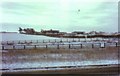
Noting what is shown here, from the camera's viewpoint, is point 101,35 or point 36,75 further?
point 101,35

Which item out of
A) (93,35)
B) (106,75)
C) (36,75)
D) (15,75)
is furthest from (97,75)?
(93,35)

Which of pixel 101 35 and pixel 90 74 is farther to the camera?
pixel 101 35

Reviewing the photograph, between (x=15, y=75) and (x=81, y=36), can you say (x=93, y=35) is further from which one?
(x=15, y=75)

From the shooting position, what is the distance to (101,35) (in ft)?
409

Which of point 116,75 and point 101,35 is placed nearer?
point 116,75

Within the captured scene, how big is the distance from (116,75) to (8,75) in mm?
3584

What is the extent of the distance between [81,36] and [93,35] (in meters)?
5.81

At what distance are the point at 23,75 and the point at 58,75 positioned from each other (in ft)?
4.04

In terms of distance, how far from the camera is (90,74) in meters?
10.9

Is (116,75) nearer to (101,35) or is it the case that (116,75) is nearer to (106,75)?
(106,75)

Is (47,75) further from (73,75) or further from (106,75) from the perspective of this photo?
(106,75)

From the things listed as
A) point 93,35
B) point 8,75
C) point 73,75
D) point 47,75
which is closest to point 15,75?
point 8,75

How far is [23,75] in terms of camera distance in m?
10.9

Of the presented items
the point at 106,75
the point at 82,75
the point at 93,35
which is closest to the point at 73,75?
the point at 82,75
